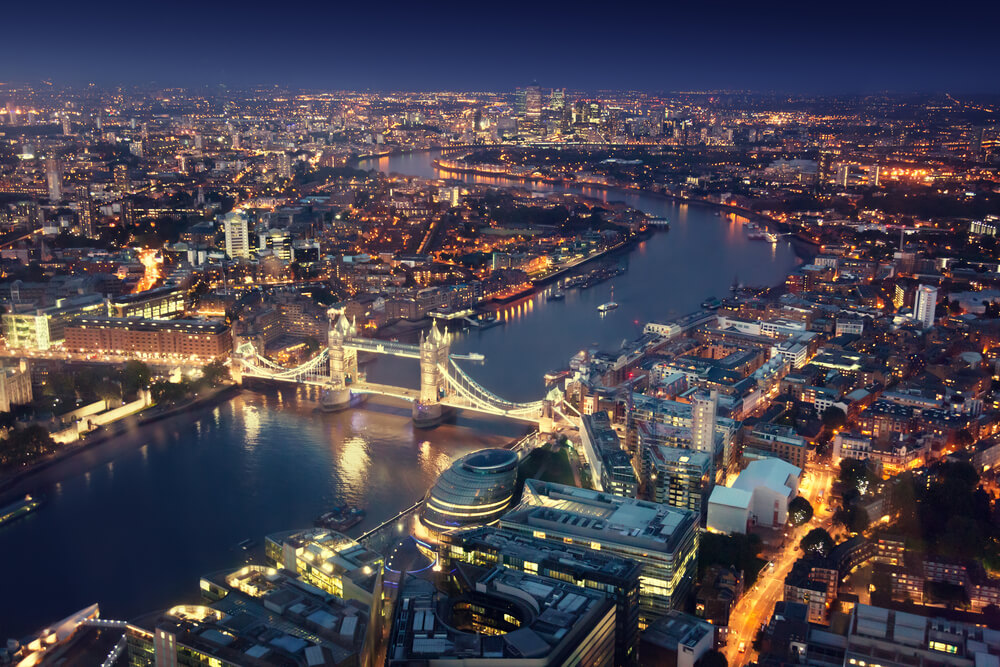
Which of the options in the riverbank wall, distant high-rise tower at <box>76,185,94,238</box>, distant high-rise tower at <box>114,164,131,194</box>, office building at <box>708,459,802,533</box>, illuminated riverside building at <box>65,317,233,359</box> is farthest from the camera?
distant high-rise tower at <box>114,164,131,194</box>

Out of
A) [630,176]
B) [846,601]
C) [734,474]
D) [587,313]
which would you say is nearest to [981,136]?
[630,176]

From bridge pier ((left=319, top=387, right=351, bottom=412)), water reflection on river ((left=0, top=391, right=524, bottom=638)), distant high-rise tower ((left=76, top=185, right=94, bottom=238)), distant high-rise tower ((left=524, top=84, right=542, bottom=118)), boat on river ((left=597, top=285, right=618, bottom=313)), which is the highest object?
distant high-rise tower ((left=524, top=84, right=542, bottom=118))

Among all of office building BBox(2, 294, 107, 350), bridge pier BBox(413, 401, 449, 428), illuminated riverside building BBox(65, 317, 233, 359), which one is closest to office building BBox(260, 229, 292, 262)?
office building BBox(2, 294, 107, 350)

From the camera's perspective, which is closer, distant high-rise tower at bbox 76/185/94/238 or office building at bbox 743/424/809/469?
office building at bbox 743/424/809/469

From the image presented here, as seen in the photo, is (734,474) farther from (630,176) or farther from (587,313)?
(630,176)

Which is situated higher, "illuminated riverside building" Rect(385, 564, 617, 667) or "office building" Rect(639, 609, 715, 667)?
"illuminated riverside building" Rect(385, 564, 617, 667)

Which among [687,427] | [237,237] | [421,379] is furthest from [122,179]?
[687,427]

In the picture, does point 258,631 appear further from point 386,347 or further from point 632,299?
point 632,299

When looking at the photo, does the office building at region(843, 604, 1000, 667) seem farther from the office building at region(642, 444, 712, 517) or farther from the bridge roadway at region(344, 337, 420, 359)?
the bridge roadway at region(344, 337, 420, 359)

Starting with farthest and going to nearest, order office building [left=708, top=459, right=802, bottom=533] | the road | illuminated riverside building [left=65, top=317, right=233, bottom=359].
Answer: illuminated riverside building [left=65, top=317, right=233, bottom=359], office building [left=708, top=459, right=802, bottom=533], the road

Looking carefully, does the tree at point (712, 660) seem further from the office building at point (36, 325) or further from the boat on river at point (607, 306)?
the office building at point (36, 325)
